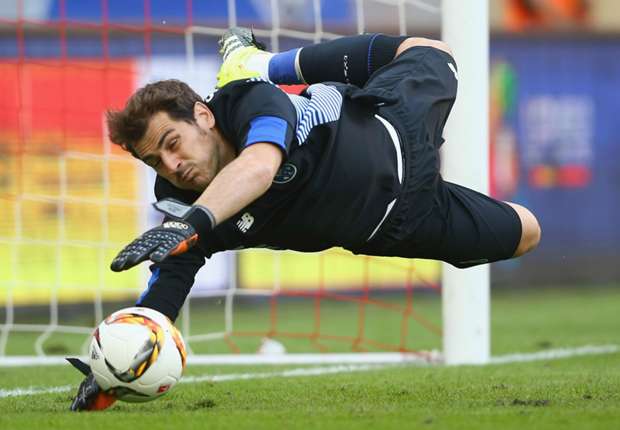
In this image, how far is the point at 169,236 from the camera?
425 centimetres

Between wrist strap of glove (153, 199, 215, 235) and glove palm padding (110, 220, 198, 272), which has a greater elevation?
wrist strap of glove (153, 199, 215, 235)

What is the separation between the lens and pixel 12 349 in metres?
9.80

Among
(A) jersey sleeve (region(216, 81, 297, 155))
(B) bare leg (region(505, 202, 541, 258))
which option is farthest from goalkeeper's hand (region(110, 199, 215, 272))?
(B) bare leg (region(505, 202, 541, 258))

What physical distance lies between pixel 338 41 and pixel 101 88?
20.9 ft

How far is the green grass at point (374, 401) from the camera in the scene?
4.67 metres

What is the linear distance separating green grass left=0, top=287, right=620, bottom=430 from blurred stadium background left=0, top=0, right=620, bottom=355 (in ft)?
6.95

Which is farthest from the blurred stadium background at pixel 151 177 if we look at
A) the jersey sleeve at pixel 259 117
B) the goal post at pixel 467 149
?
the jersey sleeve at pixel 259 117

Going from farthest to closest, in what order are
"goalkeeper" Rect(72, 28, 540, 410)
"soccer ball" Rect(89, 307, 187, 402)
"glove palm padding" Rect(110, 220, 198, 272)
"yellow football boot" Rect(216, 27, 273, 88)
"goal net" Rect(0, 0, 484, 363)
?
"goal net" Rect(0, 0, 484, 363)
"yellow football boot" Rect(216, 27, 273, 88)
"soccer ball" Rect(89, 307, 187, 402)
"goalkeeper" Rect(72, 28, 540, 410)
"glove palm padding" Rect(110, 220, 198, 272)

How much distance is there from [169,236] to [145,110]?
843mm

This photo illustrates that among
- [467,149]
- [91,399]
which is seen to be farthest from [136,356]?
[467,149]

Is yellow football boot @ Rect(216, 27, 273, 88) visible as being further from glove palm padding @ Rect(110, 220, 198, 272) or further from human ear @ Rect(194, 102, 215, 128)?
glove palm padding @ Rect(110, 220, 198, 272)

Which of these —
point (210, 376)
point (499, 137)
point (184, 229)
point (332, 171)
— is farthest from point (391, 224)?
point (499, 137)

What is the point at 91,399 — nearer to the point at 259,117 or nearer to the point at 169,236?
the point at 169,236

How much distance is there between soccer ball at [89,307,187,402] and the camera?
4852mm
